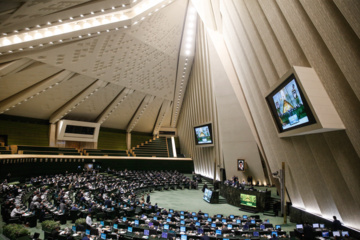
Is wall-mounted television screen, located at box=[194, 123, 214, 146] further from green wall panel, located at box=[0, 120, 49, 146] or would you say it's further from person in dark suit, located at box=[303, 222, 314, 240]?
green wall panel, located at box=[0, 120, 49, 146]

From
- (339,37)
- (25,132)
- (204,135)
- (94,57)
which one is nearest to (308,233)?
(339,37)

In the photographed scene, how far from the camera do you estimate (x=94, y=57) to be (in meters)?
17.5

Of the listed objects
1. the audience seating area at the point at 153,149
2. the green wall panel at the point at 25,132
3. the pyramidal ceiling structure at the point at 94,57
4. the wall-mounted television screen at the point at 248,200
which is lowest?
the wall-mounted television screen at the point at 248,200

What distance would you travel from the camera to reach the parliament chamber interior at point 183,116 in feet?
21.5

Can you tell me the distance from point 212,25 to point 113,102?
1403 centimetres

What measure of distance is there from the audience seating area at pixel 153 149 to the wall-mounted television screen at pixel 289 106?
23.7 m

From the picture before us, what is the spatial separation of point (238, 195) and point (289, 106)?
898 cm

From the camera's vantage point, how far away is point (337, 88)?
234 inches

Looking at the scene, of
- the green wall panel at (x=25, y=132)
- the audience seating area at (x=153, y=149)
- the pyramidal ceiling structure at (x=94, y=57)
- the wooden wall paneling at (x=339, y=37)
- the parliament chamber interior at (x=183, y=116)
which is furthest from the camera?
the audience seating area at (x=153, y=149)

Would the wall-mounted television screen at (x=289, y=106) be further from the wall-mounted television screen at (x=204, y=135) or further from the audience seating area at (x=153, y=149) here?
the audience seating area at (x=153, y=149)

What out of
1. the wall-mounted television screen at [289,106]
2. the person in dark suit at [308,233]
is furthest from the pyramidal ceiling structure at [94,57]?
the person in dark suit at [308,233]

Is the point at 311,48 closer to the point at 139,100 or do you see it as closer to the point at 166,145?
the point at 139,100

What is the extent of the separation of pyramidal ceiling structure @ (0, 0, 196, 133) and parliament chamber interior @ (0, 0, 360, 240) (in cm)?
10

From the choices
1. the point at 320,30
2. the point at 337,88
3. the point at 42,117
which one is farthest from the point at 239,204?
the point at 42,117
